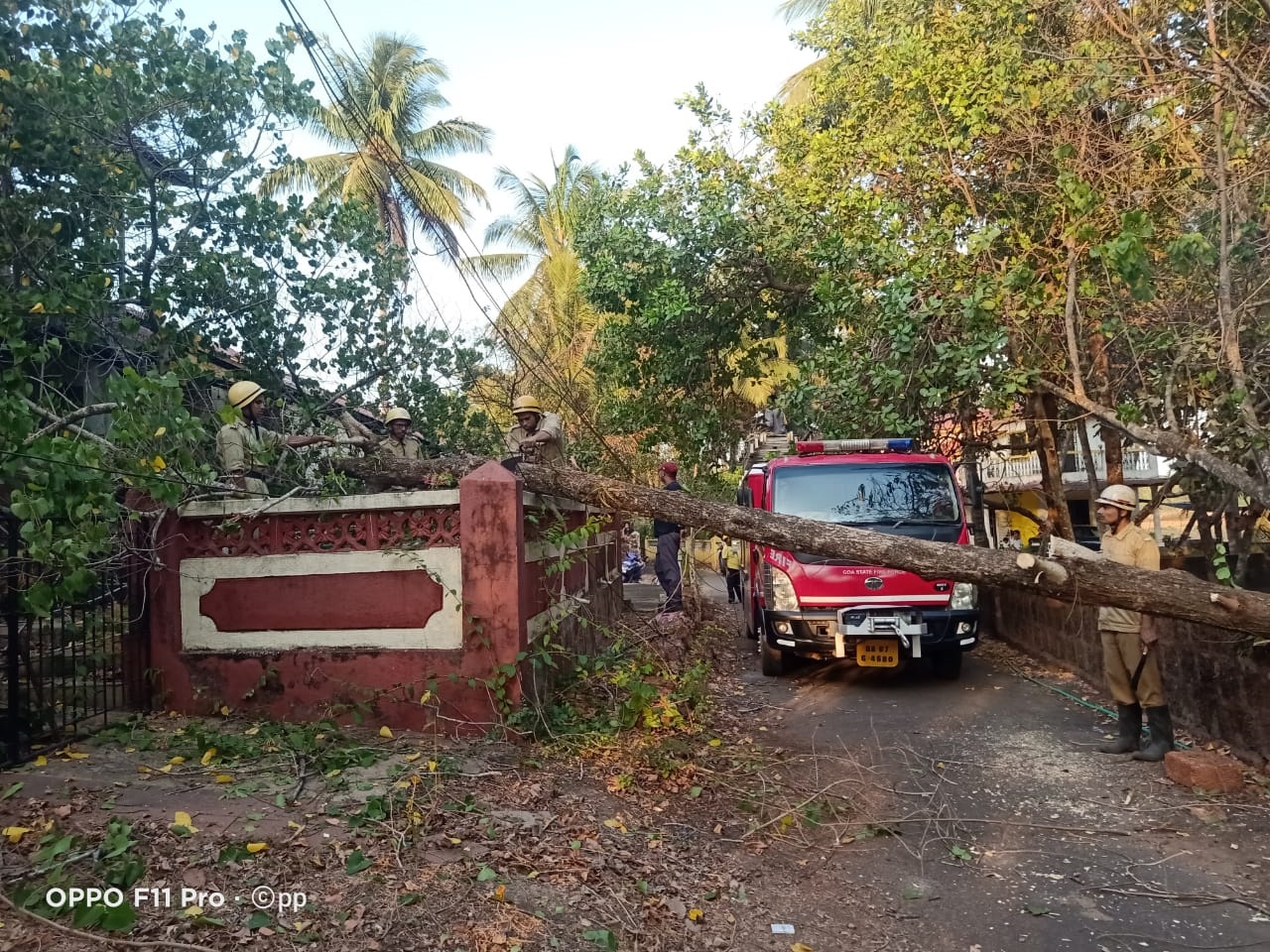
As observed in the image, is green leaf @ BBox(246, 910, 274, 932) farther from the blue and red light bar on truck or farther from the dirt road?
the blue and red light bar on truck

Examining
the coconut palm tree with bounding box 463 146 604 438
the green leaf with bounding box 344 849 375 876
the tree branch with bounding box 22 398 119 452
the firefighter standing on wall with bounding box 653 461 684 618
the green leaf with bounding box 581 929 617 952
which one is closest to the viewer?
the green leaf with bounding box 581 929 617 952

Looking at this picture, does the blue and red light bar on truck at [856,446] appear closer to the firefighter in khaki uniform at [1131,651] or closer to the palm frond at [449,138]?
the firefighter in khaki uniform at [1131,651]

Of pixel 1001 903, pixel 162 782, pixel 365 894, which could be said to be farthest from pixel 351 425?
pixel 1001 903

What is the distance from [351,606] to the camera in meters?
6.07

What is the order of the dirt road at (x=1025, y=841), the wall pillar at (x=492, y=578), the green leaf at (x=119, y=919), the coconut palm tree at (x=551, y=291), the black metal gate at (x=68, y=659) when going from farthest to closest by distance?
the coconut palm tree at (x=551, y=291)
the wall pillar at (x=492, y=578)
the black metal gate at (x=68, y=659)
the dirt road at (x=1025, y=841)
the green leaf at (x=119, y=919)

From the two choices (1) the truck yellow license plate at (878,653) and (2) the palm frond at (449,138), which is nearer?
(1) the truck yellow license plate at (878,653)

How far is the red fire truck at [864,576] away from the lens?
816 centimetres

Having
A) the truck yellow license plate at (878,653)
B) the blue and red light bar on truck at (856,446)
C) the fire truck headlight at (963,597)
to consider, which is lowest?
the truck yellow license plate at (878,653)

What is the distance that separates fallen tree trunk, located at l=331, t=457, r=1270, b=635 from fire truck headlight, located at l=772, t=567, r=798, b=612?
2.17m

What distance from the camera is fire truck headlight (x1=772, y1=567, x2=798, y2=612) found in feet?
27.5

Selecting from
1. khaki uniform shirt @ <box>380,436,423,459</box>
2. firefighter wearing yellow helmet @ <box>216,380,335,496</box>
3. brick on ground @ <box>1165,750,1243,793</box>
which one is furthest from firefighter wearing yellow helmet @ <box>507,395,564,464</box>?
brick on ground @ <box>1165,750,1243,793</box>

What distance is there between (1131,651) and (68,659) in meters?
7.23

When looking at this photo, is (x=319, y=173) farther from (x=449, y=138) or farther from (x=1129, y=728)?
(x=1129, y=728)

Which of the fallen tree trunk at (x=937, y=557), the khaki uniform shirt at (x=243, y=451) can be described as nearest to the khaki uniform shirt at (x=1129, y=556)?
the fallen tree trunk at (x=937, y=557)
